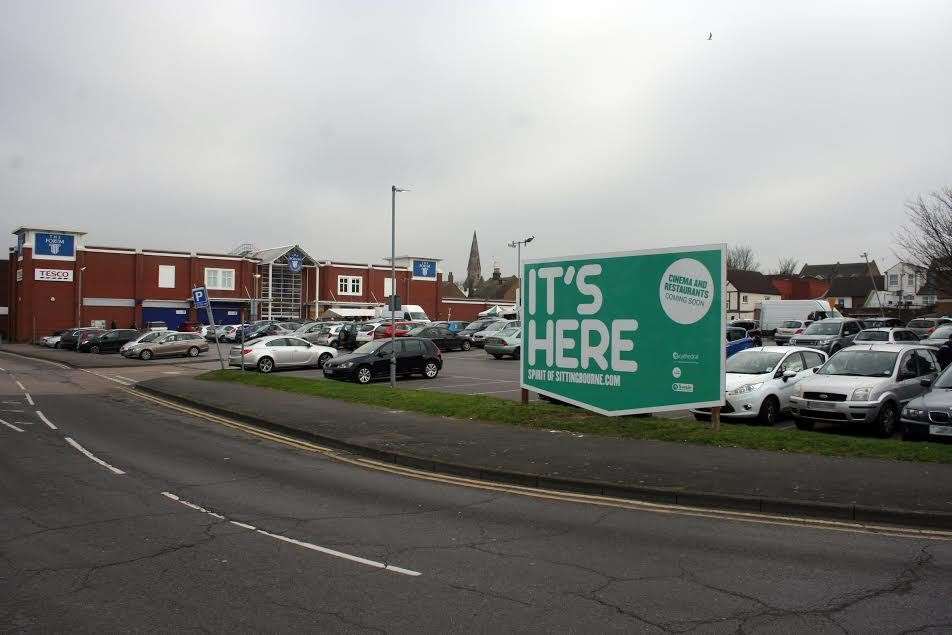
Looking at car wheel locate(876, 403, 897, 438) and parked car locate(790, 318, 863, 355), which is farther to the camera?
parked car locate(790, 318, 863, 355)

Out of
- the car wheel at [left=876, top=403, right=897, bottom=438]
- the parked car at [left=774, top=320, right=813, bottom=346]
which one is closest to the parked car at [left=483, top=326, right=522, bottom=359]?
the parked car at [left=774, top=320, right=813, bottom=346]

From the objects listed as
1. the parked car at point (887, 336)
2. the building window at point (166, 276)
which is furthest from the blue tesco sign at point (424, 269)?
the parked car at point (887, 336)

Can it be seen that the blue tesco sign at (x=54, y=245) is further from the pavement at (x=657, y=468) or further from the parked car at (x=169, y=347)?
the pavement at (x=657, y=468)

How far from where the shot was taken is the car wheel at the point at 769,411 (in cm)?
1495

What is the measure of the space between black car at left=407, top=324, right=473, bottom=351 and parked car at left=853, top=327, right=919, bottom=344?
21.5 m

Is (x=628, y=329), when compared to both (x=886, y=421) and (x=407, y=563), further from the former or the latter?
(x=407, y=563)

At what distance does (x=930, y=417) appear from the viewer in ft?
38.8

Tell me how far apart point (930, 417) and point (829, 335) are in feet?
65.5

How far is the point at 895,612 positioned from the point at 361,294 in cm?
7921

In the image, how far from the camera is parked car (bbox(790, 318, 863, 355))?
29.3 metres

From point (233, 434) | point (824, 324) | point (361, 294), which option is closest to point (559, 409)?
point (233, 434)

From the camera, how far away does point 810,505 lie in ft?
27.7

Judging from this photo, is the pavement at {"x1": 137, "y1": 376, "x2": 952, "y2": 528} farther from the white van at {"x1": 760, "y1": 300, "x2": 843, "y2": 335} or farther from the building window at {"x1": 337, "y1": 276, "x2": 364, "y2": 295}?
the building window at {"x1": 337, "y1": 276, "x2": 364, "y2": 295}

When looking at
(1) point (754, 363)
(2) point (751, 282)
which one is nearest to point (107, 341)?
(1) point (754, 363)
